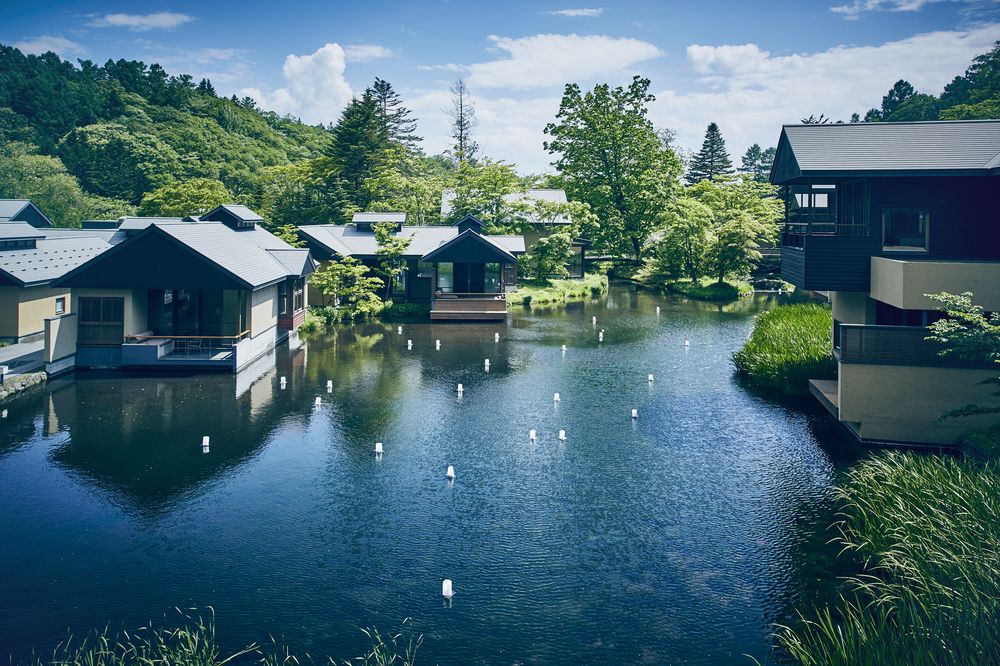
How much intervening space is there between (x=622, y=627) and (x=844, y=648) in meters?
3.03

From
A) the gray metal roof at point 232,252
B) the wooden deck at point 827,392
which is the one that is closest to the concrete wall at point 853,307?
the wooden deck at point 827,392

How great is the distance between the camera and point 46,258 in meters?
31.3

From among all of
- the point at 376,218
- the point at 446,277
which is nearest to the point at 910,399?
the point at 446,277

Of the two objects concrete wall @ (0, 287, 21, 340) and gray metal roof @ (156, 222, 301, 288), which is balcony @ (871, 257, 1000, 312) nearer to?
gray metal roof @ (156, 222, 301, 288)

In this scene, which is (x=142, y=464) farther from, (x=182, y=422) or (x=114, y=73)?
(x=114, y=73)

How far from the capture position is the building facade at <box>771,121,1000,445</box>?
17.5m

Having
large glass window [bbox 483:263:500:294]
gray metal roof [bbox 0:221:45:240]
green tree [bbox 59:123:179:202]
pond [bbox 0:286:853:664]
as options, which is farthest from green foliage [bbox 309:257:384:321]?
green tree [bbox 59:123:179:202]

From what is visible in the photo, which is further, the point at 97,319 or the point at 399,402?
the point at 97,319

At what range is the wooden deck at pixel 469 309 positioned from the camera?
3888cm

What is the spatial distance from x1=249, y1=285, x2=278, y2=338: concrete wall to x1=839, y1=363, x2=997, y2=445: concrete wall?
2011 centimetres

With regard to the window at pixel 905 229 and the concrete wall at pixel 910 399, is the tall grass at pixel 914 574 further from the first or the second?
the window at pixel 905 229

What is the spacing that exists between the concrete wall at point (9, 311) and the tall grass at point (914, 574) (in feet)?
94.1

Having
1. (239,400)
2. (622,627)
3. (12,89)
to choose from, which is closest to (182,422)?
(239,400)

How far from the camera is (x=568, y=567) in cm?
1224
